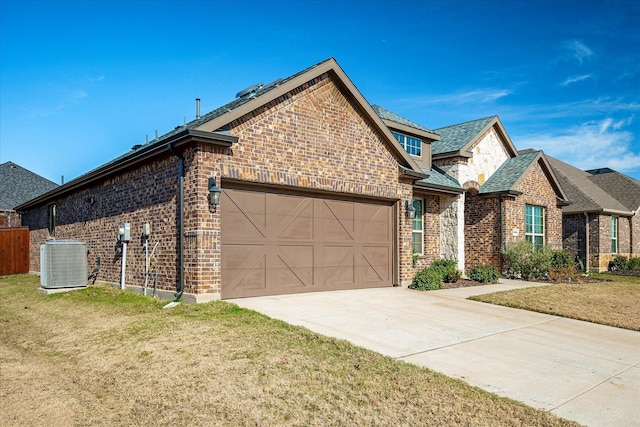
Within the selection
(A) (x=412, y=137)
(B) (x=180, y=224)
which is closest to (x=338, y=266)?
(B) (x=180, y=224)

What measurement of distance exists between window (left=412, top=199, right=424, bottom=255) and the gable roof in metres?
3.72

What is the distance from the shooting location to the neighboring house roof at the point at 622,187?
28.9 metres

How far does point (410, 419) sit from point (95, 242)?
12.9 meters

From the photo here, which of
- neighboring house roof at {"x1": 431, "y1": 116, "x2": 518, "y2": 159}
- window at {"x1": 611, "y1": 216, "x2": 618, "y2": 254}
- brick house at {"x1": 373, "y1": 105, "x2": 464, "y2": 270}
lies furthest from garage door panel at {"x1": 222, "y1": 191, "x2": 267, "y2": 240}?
window at {"x1": 611, "y1": 216, "x2": 618, "y2": 254}

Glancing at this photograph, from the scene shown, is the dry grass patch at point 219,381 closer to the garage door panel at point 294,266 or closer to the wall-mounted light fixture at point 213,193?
the wall-mounted light fixture at point 213,193

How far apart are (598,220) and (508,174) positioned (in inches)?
366

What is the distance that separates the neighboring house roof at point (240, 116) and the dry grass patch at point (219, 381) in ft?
12.1

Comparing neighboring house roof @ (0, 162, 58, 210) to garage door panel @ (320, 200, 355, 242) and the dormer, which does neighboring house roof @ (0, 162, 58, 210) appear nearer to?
the dormer

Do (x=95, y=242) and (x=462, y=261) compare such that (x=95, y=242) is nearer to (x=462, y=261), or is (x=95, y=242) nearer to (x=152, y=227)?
(x=152, y=227)

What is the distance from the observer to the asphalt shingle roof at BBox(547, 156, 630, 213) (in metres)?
25.5

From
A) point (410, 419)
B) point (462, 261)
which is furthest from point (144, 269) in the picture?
point (462, 261)

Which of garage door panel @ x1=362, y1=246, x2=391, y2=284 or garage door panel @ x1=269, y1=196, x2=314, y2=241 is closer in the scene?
garage door panel @ x1=269, y1=196, x2=314, y2=241

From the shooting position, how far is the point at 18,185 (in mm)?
33906

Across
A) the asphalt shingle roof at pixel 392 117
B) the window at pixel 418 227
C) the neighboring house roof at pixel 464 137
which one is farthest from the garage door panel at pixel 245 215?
the neighboring house roof at pixel 464 137
